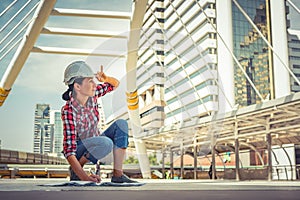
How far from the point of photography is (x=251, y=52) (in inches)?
2623

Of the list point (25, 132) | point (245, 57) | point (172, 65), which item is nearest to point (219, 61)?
point (245, 57)

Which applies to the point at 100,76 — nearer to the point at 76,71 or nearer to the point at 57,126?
the point at 76,71

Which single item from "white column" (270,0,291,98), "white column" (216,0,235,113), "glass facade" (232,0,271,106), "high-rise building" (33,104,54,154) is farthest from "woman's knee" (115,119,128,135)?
"white column" (216,0,235,113)

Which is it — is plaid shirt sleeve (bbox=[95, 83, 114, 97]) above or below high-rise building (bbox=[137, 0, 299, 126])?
below

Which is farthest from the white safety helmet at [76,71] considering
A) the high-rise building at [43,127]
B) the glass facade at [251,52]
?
the glass facade at [251,52]

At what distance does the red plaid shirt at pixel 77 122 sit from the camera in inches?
162

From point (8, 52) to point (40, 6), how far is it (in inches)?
120

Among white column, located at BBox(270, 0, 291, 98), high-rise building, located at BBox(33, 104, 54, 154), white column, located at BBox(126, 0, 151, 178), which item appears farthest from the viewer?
white column, located at BBox(270, 0, 291, 98)

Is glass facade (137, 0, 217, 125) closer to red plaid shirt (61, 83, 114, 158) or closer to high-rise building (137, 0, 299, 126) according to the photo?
high-rise building (137, 0, 299, 126)

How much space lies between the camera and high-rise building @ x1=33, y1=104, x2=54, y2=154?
30.5 feet

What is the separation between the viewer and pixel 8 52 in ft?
40.9

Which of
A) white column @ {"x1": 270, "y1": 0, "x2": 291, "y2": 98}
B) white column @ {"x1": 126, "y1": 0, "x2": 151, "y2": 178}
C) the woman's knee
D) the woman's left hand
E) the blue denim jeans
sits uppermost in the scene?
white column @ {"x1": 270, "y1": 0, "x2": 291, "y2": 98}

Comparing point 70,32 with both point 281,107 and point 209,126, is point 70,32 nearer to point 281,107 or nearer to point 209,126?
point 281,107

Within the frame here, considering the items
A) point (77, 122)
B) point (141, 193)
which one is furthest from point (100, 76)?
point (141, 193)
